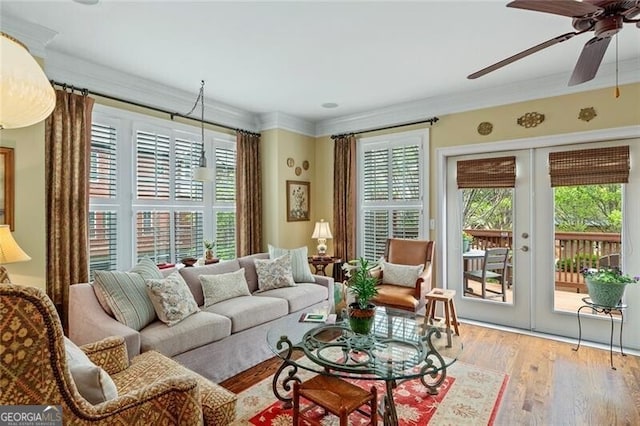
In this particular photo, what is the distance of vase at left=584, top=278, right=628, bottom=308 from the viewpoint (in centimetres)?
312

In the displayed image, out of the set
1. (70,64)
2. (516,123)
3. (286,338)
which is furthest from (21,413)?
(516,123)

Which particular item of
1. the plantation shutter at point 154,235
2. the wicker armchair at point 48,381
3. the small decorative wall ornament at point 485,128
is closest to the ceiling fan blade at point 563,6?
the wicker armchair at point 48,381

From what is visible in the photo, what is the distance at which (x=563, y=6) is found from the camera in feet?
5.31

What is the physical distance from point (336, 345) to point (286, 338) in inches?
13.4

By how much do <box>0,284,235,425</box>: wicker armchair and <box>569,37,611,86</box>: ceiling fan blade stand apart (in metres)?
2.74

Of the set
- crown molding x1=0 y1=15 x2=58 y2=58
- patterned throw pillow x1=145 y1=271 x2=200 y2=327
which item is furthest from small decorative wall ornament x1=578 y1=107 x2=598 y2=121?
crown molding x1=0 y1=15 x2=58 y2=58

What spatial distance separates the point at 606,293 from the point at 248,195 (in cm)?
411

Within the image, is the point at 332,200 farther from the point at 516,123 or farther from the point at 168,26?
the point at 168,26

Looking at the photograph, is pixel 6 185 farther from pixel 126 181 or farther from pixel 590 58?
pixel 590 58

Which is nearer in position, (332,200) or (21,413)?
(21,413)

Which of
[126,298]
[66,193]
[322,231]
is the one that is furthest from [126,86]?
[322,231]

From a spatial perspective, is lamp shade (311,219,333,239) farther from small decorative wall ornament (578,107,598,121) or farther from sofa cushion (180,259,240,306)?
small decorative wall ornament (578,107,598,121)

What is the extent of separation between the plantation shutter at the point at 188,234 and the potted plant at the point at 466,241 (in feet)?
10.8

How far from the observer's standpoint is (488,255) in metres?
4.17
